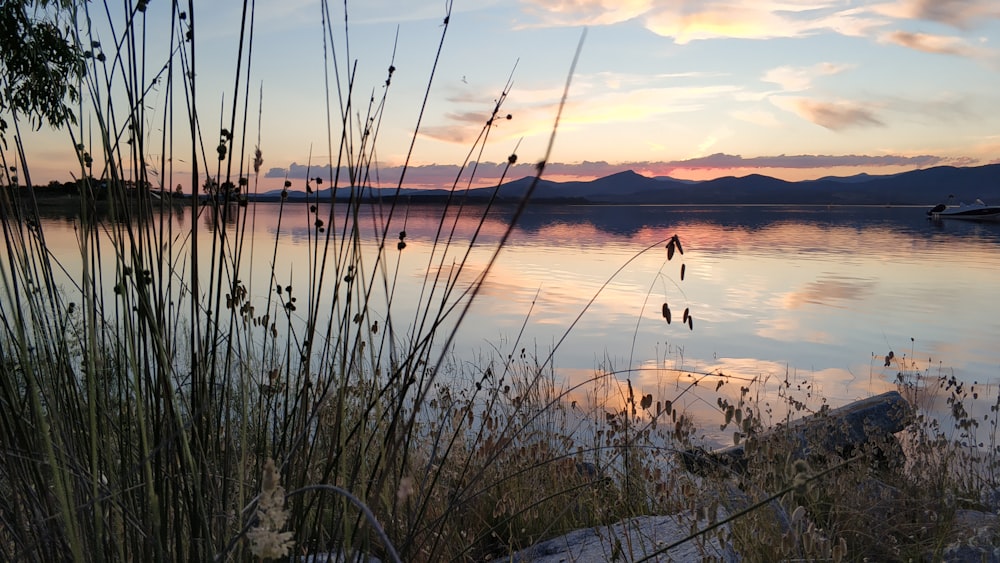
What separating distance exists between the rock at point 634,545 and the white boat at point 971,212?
5511cm

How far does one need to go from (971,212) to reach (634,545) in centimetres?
5795

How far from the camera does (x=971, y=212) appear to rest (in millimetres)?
51250

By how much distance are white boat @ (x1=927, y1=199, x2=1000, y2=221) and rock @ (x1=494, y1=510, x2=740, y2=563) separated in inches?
2170

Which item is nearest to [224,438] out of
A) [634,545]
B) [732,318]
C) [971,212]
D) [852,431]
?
[634,545]

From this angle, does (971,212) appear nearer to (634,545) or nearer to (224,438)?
(634,545)

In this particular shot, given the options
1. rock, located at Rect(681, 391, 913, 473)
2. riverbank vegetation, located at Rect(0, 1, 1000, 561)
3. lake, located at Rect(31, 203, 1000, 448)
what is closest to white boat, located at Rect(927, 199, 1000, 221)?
lake, located at Rect(31, 203, 1000, 448)

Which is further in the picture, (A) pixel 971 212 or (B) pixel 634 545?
(A) pixel 971 212

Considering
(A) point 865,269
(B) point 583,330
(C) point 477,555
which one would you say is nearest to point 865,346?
(B) point 583,330

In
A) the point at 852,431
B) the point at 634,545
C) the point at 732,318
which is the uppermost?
the point at 634,545

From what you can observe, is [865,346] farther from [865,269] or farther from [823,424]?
[865,269]

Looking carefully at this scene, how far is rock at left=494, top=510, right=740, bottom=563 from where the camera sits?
269cm

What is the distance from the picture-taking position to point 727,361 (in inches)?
353

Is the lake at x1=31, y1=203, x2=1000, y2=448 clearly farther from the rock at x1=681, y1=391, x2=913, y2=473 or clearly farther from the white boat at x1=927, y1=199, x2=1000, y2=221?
the white boat at x1=927, y1=199, x2=1000, y2=221

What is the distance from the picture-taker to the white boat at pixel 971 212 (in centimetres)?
4953
